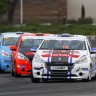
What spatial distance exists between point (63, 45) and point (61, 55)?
3.57ft

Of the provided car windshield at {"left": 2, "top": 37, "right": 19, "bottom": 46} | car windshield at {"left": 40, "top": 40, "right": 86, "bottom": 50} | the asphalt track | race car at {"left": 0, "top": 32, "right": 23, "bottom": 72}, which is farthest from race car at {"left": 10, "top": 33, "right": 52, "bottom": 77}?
car windshield at {"left": 2, "top": 37, "right": 19, "bottom": 46}

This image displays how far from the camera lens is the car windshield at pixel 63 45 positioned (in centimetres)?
2064

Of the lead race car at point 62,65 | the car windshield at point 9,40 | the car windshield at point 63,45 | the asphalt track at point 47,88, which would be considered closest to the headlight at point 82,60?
the lead race car at point 62,65

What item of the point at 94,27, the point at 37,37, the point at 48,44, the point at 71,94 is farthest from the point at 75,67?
the point at 94,27

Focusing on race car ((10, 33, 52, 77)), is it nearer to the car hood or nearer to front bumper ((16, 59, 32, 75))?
front bumper ((16, 59, 32, 75))

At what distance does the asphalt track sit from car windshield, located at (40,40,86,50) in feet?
3.48

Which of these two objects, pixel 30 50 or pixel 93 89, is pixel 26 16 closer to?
pixel 30 50

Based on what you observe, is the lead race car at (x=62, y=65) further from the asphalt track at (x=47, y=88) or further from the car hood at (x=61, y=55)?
the asphalt track at (x=47, y=88)

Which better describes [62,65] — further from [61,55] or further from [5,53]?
[5,53]

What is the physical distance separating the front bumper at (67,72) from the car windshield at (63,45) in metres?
1.15

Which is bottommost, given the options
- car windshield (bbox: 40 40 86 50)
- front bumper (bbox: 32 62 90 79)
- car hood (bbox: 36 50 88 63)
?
front bumper (bbox: 32 62 90 79)

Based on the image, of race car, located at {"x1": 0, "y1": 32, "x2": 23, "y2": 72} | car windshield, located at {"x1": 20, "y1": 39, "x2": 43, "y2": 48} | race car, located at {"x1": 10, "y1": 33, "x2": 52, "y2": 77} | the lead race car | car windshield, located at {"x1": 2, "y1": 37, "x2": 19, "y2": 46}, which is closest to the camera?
the lead race car

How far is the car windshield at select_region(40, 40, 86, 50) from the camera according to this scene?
813 inches

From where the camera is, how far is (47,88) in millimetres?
17906
